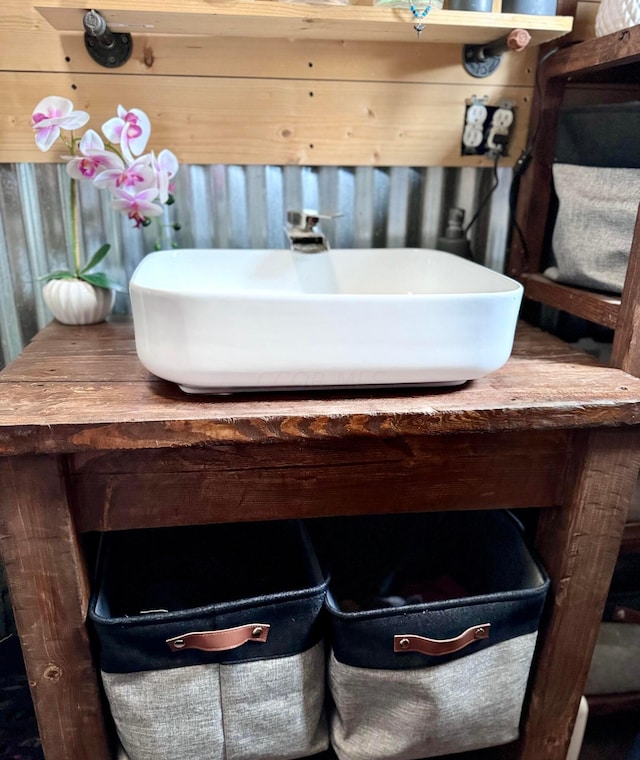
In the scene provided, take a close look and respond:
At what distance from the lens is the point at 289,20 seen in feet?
3.28

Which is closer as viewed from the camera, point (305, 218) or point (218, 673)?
point (218, 673)

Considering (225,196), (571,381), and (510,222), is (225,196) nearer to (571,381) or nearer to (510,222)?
(510,222)

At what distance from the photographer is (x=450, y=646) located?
93 centimetres

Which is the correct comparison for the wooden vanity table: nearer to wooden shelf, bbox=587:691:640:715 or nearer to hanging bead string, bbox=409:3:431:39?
wooden shelf, bbox=587:691:640:715

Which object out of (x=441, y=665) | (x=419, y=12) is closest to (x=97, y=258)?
(x=419, y=12)

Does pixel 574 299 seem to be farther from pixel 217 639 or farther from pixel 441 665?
pixel 217 639

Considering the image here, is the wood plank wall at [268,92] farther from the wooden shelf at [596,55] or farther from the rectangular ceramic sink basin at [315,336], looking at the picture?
the rectangular ceramic sink basin at [315,336]

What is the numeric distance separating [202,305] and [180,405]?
14 cm

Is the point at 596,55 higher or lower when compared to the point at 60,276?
higher

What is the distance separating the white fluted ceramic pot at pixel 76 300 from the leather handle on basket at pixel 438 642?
797 mm

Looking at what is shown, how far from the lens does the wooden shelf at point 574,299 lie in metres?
1.01

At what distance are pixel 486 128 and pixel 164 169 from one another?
2.19 feet

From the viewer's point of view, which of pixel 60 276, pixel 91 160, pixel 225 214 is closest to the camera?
pixel 91 160

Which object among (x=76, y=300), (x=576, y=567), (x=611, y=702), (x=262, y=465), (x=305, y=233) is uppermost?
(x=305, y=233)
